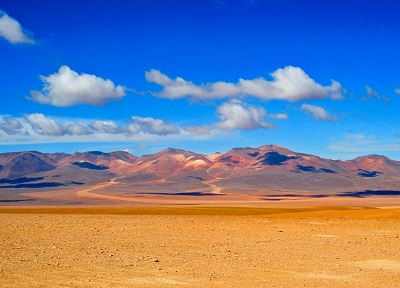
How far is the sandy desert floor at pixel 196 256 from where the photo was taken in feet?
49.3

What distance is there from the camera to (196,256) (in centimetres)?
1938

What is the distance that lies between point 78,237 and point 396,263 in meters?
13.6

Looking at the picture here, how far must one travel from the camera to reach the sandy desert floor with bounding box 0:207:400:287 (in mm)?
15031

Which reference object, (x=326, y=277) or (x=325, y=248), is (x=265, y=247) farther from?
(x=326, y=277)

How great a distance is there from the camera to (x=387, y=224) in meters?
32.7

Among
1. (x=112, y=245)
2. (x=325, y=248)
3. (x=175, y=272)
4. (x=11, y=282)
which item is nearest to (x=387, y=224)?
(x=325, y=248)

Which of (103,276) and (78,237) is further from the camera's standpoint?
(78,237)

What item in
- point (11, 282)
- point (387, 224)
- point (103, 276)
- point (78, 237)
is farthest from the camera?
point (387, 224)

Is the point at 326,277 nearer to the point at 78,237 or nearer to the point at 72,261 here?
the point at 72,261

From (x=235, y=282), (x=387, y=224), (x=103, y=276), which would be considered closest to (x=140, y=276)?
(x=103, y=276)

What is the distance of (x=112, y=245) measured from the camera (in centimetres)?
2197

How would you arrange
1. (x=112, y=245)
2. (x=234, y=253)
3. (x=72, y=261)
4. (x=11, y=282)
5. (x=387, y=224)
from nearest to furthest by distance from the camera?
(x=11, y=282) < (x=72, y=261) < (x=234, y=253) < (x=112, y=245) < (x=387, y=224)

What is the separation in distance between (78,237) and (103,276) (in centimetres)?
959

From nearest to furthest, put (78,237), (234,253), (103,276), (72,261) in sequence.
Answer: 1. (103,276)
2. (72,261)
3. (234,253)
4. (78,237)
